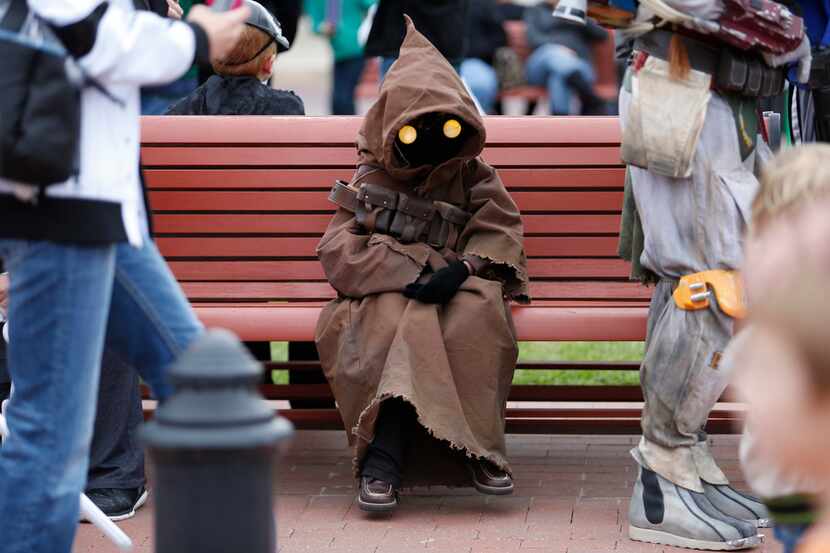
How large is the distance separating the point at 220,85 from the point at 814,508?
139 inches

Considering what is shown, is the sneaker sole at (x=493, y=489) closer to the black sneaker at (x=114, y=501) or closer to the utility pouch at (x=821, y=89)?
the black sneaker at (x=114, y=501)

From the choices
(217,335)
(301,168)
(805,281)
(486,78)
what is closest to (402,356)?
(301,168)

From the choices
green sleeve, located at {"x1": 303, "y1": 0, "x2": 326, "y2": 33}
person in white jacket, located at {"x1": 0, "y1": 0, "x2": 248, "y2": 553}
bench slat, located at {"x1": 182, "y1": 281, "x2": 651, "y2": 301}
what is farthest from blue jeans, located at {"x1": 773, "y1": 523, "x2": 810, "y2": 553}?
green sleeve, located at {"x1": 303, "y1": 0, "x2": 326, "y2": 33}

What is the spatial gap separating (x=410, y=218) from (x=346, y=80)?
604 centimetres

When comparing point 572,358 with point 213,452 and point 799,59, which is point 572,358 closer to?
point 799,59

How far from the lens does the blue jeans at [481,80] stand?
13.7 m

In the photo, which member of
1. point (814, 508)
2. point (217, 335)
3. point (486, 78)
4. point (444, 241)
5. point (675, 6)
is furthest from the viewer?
point (486, 78)

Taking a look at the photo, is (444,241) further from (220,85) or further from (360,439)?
(220,85)

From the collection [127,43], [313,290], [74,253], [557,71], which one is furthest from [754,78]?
[557,71]

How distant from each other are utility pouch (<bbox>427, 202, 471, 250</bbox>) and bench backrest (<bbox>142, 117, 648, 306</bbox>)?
40 centimetres

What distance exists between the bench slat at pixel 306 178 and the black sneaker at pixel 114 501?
3.77 ft

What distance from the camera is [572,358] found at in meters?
7.82

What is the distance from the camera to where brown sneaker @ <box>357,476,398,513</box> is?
4.84 m

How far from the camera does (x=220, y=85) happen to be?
19.7ft
